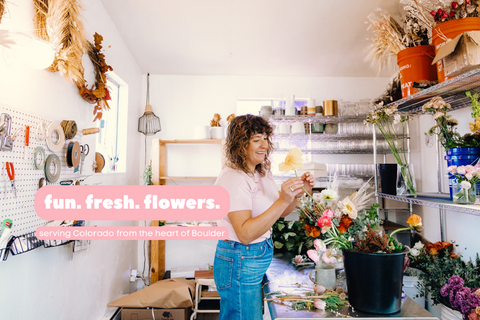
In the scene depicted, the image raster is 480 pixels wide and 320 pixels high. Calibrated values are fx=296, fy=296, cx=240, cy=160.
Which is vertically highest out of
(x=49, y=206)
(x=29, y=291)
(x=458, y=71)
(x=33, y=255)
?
(x=458, y=71)

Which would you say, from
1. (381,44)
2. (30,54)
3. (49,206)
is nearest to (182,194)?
(49,206)

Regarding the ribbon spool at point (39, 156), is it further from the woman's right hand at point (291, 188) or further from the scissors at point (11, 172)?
the woman's right hand at point (291, 188)

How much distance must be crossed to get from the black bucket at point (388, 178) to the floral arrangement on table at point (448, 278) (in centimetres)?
36

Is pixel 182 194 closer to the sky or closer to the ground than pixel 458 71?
closer to the ground

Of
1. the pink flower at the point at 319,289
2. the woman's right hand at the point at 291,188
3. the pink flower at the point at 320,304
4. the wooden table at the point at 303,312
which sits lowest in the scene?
the wooden table at the point at 303,312

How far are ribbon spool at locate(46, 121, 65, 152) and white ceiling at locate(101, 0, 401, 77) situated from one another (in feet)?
4.01

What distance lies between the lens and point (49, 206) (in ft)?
5.39

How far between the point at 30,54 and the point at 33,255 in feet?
3.30

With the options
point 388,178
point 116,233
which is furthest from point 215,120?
point 388,178

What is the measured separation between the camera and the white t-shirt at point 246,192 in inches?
48.6

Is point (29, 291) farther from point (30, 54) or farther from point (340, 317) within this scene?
point (340, 317)

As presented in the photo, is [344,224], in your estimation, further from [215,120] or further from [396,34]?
[215,120]

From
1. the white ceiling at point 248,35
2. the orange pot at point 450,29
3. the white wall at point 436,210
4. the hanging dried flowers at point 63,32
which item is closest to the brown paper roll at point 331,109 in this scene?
the white ceiling at point 248,35

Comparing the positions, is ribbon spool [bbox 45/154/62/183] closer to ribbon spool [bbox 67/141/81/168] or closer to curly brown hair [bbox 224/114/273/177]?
ribbon spool [bbox 67/141/81/168]
